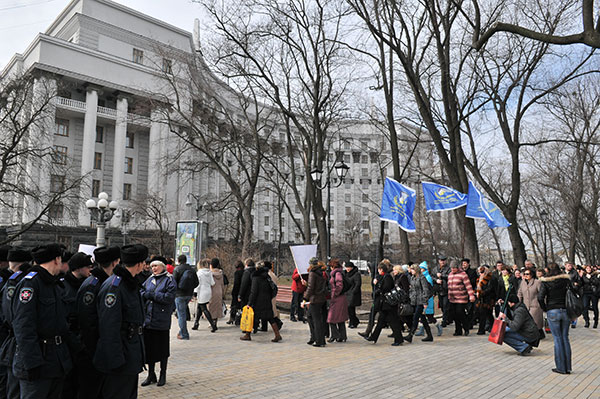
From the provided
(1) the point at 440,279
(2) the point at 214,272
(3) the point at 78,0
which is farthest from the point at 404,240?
(3) the point at 78,0

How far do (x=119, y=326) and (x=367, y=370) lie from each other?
501 centimetres

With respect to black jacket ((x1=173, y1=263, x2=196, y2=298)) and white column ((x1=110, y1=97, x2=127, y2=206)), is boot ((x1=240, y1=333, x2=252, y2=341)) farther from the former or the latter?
white column ((x1=110, y1=97, x2=127, y2=206))


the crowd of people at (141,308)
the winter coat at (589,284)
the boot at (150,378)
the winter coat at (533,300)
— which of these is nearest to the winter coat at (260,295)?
the crowd of people at (141,308)

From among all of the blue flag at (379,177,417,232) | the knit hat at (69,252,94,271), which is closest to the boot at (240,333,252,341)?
the blue flag at (379,177,417,232)

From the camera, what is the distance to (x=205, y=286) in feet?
41.5

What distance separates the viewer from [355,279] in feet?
42.8

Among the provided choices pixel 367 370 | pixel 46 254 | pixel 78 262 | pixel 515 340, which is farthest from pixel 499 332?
pixel 46 254

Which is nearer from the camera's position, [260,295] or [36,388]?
[36,388]

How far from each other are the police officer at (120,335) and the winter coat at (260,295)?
637 cm

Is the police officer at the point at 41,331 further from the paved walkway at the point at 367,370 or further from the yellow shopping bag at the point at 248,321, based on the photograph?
the yellow shopping bag at the point at 248,321

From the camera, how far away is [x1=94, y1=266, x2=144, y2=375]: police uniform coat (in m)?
4.59

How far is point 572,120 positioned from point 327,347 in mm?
26125

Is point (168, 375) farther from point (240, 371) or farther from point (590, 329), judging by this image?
point (590, 329)

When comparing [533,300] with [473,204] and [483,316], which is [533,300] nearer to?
[483,316]
